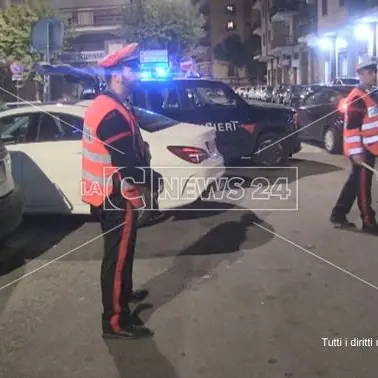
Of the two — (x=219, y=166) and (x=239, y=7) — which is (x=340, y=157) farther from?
(x=239, y=7)

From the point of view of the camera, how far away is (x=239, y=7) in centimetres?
8300

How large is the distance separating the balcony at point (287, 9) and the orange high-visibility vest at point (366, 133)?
40582mm

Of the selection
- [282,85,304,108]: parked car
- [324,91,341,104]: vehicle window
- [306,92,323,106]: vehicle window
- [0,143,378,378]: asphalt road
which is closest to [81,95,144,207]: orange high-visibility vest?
[0,143,378,378]: asphalt road

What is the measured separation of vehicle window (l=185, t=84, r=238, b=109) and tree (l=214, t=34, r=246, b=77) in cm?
6185

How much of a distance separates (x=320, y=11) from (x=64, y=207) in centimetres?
3309

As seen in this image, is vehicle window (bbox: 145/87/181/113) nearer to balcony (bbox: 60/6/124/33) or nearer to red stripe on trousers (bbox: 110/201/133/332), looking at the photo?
red stripe on trousers (bbox: 110/201/133/332)

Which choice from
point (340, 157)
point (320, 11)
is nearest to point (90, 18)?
point (320, 11)

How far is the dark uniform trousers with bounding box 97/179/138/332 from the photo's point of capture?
14.2 ft

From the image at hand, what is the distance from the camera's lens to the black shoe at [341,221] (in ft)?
24.2

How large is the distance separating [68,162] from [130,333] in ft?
11.2

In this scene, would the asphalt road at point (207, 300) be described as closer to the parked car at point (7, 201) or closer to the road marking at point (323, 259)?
the road marking at point (323, 259)

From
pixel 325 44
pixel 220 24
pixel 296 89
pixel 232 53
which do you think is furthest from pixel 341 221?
pixel 220 24

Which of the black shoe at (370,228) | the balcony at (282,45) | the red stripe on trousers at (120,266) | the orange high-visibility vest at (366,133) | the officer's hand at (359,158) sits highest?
the balcony at (282,45)

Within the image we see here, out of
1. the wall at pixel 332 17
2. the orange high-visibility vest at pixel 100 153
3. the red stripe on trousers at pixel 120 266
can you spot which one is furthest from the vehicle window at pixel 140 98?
the wall at pixel 332 17
